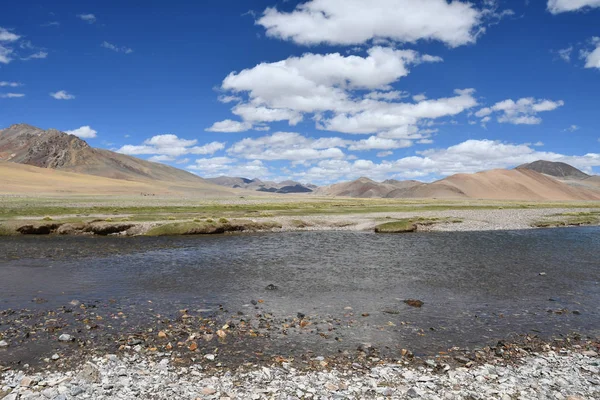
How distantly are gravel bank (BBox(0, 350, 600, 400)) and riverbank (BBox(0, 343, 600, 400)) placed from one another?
0.02 m

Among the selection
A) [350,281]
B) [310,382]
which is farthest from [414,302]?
[310,382]

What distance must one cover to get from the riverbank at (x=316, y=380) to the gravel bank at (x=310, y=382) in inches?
0.9

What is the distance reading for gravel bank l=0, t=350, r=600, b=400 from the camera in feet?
34.1

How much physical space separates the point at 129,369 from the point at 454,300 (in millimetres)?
15137

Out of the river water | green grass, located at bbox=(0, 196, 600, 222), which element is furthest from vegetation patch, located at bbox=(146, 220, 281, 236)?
green grass, located at bbox=(0, 196, 600, 222)

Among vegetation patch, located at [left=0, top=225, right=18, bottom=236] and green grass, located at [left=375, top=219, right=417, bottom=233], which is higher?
green grass, located at [left=375, top=219, right=417, bottom=233]

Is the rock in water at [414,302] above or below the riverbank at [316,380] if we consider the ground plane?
above

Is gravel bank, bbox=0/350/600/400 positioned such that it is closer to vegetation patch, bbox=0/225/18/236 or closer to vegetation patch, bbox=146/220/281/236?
vegetation patch, bbox=146/220/281/236

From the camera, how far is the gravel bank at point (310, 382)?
1039cm

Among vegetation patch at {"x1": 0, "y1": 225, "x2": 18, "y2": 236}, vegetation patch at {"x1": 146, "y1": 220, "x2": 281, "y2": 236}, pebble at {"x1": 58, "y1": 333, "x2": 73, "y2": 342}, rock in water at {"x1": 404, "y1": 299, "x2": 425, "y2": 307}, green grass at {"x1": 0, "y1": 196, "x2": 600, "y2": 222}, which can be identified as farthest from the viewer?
green grass at {"x1": 0, "y1": 196, "x2": 600, "y2": 222}

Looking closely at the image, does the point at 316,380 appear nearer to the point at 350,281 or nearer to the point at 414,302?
the point at 414,302

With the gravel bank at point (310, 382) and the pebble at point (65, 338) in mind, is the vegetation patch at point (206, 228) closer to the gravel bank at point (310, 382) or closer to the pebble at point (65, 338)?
the pebble at point (65, 338)

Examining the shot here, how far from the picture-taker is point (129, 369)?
1180 cm

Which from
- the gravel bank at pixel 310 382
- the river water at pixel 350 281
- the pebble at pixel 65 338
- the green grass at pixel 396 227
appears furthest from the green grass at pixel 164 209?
the gravel bank at pixel 310 382
